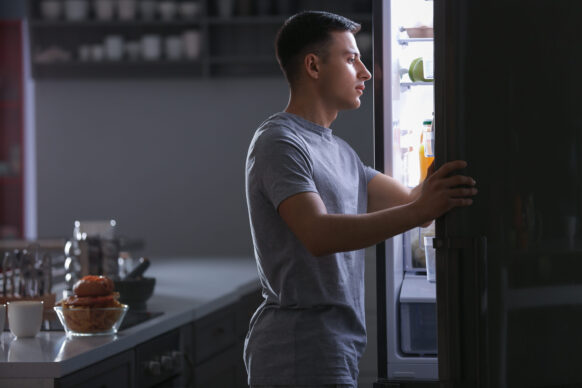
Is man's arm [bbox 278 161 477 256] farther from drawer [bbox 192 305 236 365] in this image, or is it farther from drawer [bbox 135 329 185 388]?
drawer [bbox 192 305 236 365]

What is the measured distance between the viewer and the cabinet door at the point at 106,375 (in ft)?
6.18

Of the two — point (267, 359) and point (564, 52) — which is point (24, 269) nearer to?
point (267, 359)

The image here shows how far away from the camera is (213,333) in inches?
119

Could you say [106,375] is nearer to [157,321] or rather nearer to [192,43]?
[157,321]

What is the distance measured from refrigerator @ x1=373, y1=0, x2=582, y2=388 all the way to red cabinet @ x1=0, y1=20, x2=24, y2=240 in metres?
4.71

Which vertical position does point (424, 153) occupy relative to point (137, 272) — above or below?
above

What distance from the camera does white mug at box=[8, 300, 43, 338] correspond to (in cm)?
214

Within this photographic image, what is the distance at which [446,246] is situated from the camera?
4.97 ft

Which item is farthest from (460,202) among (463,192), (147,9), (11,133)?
(11,133)

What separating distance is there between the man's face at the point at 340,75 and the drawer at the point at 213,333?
47.2 inches

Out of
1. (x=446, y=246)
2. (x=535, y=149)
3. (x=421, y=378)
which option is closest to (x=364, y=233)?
(x=446, y=246)

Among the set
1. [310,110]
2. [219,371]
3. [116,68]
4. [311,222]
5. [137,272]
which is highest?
[116,68]

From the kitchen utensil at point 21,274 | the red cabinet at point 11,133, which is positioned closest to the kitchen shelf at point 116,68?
the red cabinet at point 11,133

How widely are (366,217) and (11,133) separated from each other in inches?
187
